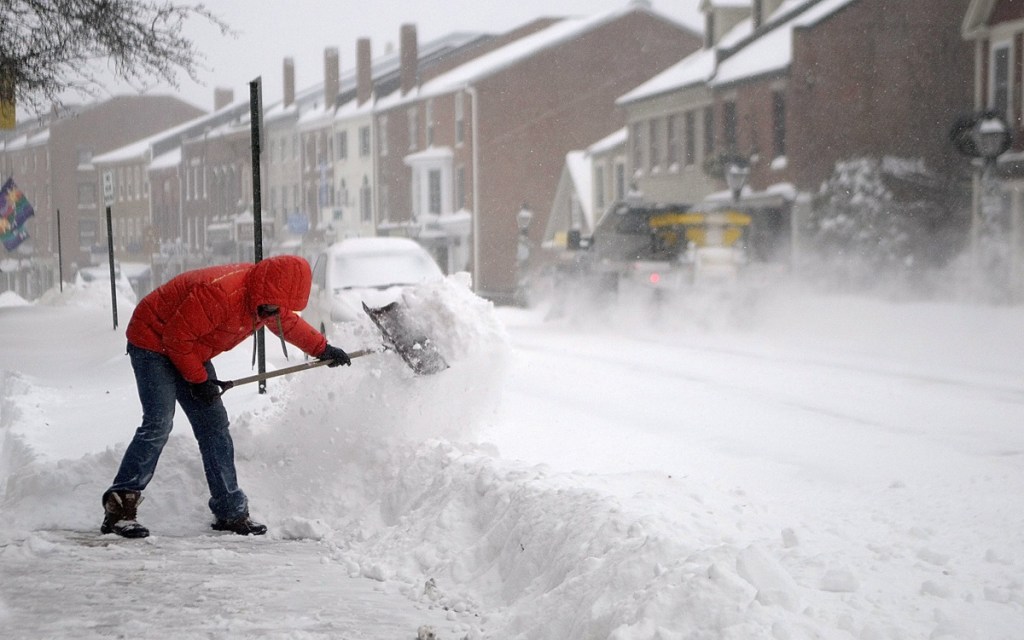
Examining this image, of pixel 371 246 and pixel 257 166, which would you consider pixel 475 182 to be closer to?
pixel 371 246

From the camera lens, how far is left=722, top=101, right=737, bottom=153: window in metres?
36.5

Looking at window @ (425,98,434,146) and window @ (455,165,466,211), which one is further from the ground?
window @ (425,98,434,146)

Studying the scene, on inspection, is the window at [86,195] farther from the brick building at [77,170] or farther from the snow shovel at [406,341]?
the snow shovel at [406,341]

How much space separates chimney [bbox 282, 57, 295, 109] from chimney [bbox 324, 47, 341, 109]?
5196 mm

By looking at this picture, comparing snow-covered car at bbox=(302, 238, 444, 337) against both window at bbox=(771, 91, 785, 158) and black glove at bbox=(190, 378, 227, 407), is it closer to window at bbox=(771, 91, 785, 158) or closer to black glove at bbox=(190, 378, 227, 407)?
black glove at bbox=(190, 378, 227, 407)

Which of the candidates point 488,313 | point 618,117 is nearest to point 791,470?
point 488,313

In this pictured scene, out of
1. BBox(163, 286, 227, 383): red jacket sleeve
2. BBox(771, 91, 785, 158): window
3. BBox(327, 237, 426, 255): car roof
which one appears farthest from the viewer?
BBox(771, 91, 785, 158): window

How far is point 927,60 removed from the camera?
33500 mm

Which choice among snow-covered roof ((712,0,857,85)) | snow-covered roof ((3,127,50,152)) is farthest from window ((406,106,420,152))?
snow-covered roof ((3,127,50,152))

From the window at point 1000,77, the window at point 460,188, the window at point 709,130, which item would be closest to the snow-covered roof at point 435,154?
the window at point 460,188

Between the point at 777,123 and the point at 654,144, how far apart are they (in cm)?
750

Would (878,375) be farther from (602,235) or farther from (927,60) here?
(927,60)

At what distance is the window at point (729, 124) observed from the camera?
3647 centimetres

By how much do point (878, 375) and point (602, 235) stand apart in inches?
317
